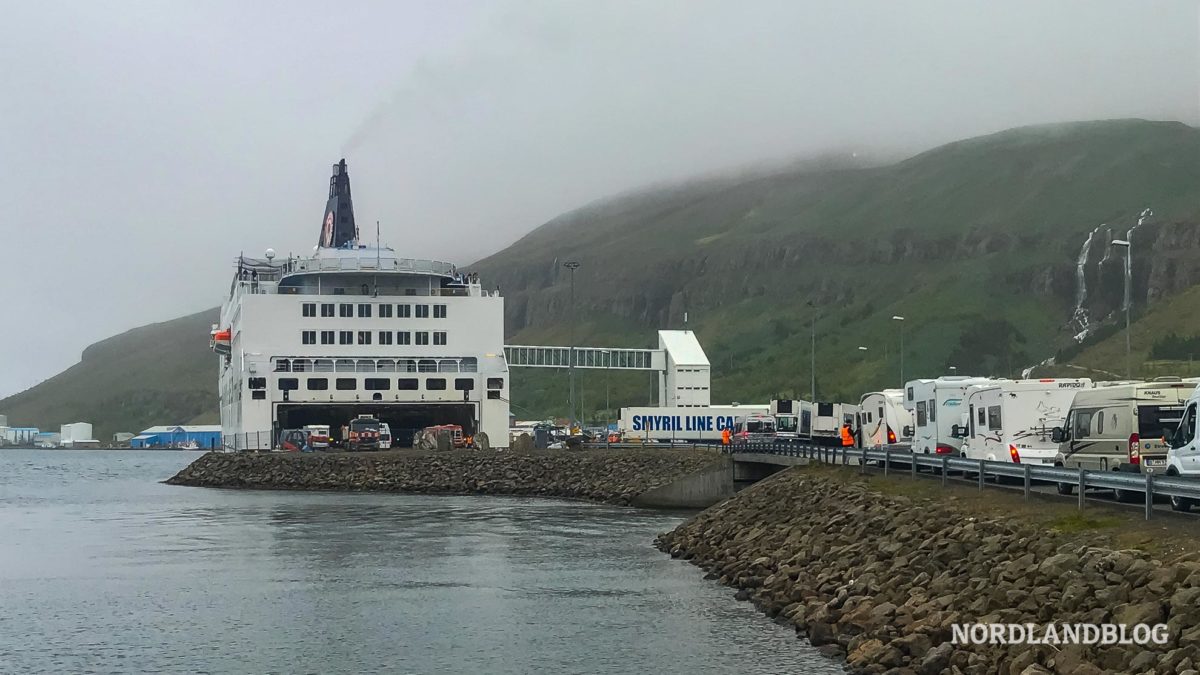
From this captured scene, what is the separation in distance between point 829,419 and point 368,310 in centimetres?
4093

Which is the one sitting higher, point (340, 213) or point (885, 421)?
point (340, 213)

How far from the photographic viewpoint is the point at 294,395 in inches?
3684

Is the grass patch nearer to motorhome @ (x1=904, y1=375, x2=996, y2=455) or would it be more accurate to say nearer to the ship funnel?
motorhome @ (x1=904, y1=375, x2=996, y2=455)

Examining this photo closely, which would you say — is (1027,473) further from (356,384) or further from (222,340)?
(222,340)

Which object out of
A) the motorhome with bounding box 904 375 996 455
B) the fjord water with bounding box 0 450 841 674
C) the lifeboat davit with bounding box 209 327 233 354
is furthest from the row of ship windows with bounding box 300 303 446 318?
the motorhome with bounding box 904 375 996 455

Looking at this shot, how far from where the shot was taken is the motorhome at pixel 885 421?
58.8m

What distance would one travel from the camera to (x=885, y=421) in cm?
5941

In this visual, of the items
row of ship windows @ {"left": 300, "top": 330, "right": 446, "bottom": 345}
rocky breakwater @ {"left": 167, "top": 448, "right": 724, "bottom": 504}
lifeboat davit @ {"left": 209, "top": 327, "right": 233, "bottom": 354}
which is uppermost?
lifeboat davit @ {"left": 209, "top": 327, "right": 233, "bottom": 354}

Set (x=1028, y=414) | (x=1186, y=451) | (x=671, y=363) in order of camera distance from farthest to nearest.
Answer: (x=671, y=363)
(x=1028, y=414)
(x=1186, y=451)

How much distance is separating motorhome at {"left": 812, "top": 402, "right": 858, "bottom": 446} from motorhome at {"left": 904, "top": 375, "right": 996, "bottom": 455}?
19.5 meters

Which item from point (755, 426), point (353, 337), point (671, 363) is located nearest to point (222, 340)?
point (353, 337)

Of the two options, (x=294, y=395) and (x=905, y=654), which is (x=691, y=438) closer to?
(x=294, y=395)

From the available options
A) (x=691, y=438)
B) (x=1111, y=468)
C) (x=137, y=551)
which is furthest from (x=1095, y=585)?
(x=691, y=438)

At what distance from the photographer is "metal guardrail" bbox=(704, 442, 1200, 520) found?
70.7ft
